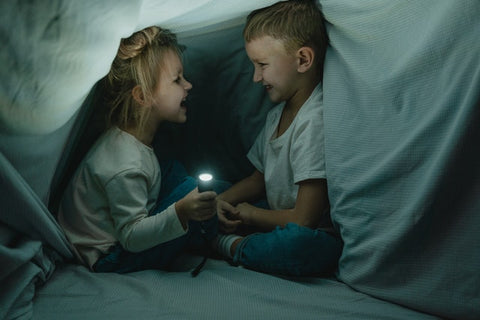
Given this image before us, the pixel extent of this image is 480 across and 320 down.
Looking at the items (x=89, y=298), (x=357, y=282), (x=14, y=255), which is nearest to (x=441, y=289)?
(x=357, y=282)

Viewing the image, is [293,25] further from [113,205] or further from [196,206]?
[113,205]

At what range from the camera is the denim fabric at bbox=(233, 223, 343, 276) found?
3.07 ft

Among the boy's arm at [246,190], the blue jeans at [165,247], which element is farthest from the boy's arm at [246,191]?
the blue jeans at [165,247]

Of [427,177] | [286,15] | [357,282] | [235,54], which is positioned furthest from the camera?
[235,54]

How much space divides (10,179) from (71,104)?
0.19 m

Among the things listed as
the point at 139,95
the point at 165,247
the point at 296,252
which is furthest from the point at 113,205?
the point at 296,252

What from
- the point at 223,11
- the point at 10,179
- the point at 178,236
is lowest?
the point at 178,236

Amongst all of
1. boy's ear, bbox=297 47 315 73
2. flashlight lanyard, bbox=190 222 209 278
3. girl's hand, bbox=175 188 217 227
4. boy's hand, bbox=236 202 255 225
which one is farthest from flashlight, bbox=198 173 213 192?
boy's ear, bbox=297 47 315 73

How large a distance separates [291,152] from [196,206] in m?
0.31

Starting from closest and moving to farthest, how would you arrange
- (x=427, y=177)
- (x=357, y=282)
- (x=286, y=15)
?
(x=427, y=177), (x=357, y=282), (x=286, y=15)

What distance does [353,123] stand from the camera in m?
0.94

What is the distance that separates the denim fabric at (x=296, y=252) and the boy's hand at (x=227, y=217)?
177 mm

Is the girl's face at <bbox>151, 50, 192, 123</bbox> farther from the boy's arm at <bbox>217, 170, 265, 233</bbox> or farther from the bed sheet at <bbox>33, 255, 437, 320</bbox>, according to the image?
the bed sheet at <bbox>33, 255, 437, 320</bbox>

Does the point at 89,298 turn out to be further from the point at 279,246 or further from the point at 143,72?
the point at 143,72
